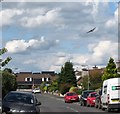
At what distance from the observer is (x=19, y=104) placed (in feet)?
62.5

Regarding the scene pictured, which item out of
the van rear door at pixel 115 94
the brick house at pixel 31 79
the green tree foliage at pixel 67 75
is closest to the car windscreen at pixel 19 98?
the van rear door at pixel 115 94

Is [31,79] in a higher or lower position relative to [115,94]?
higher

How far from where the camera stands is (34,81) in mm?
189250

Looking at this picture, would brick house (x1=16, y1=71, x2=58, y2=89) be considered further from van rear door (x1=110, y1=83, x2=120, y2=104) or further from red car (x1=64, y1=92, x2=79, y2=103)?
van rear door (x1=110, y1=83, x2=120, y2=104)

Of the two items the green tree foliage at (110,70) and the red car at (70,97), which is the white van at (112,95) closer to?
the red car at (70,97)

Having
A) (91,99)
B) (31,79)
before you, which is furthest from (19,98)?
(31,79)

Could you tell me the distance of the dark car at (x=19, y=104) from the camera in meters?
18.5

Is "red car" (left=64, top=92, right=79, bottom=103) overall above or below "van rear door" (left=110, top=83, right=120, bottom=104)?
above

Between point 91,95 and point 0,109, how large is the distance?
23952 millimetres

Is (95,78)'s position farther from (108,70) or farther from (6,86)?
(6,86)

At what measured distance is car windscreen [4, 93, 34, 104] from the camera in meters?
19.8

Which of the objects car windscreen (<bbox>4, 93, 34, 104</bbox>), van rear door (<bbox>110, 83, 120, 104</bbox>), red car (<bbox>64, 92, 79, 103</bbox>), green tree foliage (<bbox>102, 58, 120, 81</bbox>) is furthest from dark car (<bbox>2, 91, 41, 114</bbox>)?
green tree foliage (<bbox>102, 58, 120, 81</bbox>)

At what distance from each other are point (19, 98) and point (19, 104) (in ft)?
3.59

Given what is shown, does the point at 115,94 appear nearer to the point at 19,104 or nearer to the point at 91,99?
the point at 91,99
